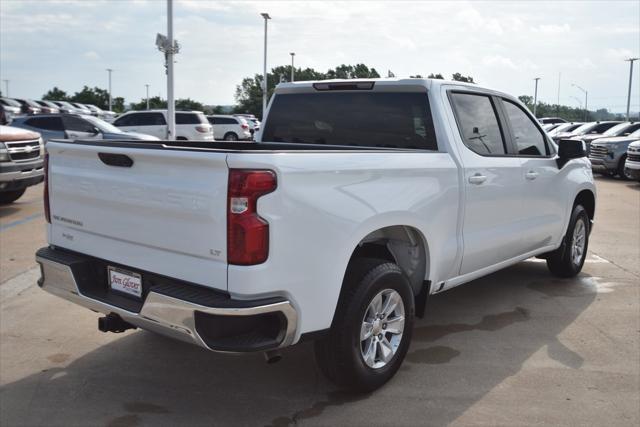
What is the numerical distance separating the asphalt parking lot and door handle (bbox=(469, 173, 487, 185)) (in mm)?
1206

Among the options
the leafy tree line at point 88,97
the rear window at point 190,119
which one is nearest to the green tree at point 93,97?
the leafy tree line at point 88,97

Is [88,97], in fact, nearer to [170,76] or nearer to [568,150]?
[170,76]

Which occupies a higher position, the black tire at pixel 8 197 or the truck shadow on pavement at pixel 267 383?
the black tire at pixel 8 197

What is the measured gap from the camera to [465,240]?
4.59 metres

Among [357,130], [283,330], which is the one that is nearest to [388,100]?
[357,130]

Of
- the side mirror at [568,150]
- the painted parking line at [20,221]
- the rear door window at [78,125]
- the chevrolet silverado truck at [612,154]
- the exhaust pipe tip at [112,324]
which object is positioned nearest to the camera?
the exhaust pipe tip at [112,324]

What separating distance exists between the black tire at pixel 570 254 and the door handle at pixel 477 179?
2.15m

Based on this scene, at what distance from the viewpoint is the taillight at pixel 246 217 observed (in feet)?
9.75

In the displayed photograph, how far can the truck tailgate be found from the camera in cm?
305

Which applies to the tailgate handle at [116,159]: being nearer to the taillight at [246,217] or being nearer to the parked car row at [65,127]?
the taillight at [246,217]

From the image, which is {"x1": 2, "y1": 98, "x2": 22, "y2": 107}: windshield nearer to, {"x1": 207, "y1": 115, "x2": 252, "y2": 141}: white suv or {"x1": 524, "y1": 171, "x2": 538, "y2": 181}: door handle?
{"x1": 207, "y1": 115, "x2": 252, "y2": 141}: white suv

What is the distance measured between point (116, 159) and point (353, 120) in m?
1.98

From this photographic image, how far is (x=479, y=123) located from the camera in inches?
195

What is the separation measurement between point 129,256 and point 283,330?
0.97 metres
